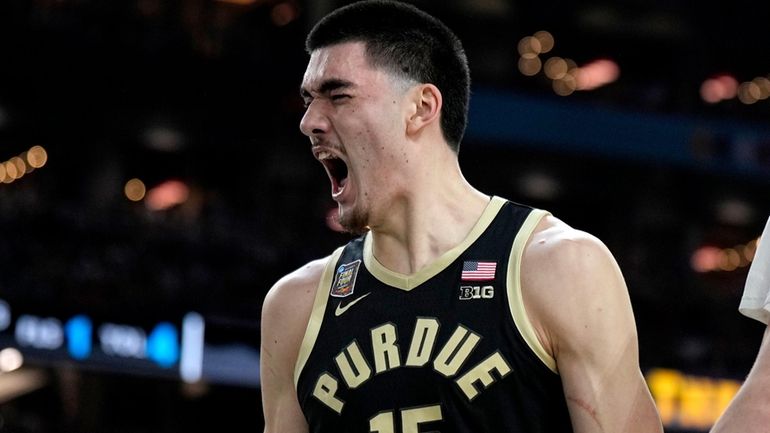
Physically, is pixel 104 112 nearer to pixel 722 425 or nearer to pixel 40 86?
pixel 40 86

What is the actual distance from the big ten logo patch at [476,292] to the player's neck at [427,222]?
19cm

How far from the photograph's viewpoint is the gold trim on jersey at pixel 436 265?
335 centimetres

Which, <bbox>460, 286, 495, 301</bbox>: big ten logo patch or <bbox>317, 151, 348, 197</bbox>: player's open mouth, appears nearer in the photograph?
<bbox>460, 286, 495, 301</bbox>: big ten logo patch

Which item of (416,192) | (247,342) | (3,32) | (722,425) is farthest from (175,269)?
(722,425)

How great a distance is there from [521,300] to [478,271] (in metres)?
Answer: 0.17

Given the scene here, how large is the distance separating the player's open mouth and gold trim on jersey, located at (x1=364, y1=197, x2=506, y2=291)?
239 mm

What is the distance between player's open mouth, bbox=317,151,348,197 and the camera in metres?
3.49

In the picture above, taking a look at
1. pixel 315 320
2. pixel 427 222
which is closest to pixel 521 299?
pixel 427 222

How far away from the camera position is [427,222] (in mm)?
3457

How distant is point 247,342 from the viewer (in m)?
15.8

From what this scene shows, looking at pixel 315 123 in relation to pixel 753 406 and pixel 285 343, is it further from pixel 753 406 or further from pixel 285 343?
pixel 753 406

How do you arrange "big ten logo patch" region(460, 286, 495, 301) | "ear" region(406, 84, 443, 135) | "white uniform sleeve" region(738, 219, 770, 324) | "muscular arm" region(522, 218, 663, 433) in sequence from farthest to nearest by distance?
1. "ear" region(406, 84, 443, 135)
2. "big ten logo patch" region(460, 286, 495, 301)
3. "muscular arm" region(522, 218, 663, 433)
4. "white uniform sleeve" region(738, 219, 770, 324)

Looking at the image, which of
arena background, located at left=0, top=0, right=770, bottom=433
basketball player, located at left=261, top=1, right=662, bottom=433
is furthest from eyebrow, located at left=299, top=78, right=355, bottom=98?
arena background, located at left=0, top=0, right=770, bottom=433

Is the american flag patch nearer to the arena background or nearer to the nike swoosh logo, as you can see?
the nike swoosh logo
